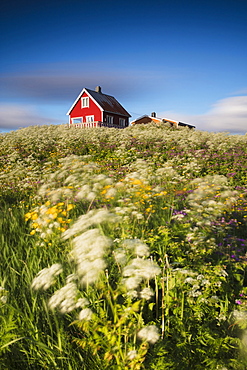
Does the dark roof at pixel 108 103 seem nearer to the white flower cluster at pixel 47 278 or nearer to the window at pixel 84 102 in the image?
the window at pixel 84 102

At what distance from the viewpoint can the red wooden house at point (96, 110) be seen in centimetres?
3569

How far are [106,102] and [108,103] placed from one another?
41 centimetres

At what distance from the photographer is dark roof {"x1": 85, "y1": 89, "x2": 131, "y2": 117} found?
36266 millimetres

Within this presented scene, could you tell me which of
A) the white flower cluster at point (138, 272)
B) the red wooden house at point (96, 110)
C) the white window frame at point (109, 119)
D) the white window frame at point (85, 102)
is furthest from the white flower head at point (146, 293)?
the white window frame at point (85, 102)

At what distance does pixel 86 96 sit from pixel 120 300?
37.3 m

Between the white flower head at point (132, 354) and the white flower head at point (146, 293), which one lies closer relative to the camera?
the white flower head at point (132, 354)

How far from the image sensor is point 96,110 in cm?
3588

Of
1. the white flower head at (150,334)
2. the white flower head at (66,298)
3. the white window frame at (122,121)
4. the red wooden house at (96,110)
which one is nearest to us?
the white flower head at (150,334)

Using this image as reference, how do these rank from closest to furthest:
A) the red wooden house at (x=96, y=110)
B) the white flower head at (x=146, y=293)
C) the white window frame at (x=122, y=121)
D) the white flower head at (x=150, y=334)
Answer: the white flower head at (x=150, y=334), the white flower head at (x=146, y=293), the red wooden house at (x=96, y=110), the white window frame at (x=122, y=121)

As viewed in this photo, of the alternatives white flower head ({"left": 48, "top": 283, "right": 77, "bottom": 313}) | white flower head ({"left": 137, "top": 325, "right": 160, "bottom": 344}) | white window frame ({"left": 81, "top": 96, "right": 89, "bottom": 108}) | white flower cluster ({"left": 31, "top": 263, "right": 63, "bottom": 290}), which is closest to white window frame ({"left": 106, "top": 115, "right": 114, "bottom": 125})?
white window frame ({"left": 81, "top": 96, "right": 89, "bottom": 108})

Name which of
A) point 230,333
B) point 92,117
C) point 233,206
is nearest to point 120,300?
point 230,333

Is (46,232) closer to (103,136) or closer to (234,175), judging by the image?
(234,175)

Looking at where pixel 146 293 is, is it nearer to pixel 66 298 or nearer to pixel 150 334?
pixel 150 334

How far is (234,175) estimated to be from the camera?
9984 mm
